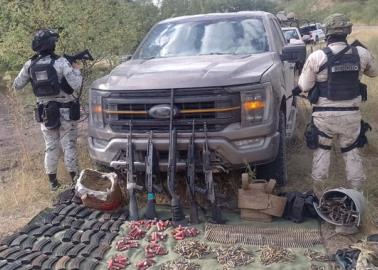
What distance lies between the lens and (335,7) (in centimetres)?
6234

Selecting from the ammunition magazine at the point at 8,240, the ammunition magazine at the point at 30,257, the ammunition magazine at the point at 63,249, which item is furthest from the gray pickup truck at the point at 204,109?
the ammunition magazine at the point at 30,257

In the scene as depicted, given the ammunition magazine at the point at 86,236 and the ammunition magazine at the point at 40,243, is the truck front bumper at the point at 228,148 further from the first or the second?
the ammunition magazine at the point at 40,243

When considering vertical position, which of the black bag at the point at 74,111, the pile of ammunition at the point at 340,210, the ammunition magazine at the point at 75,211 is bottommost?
the ammunition magazine at the point at 75,211

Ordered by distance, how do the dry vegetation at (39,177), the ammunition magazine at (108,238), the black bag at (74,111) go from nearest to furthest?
1. the ammunition magazine at (108,238)
2. the dry vegetation at (39,177)
3. the black bag at (74,111)

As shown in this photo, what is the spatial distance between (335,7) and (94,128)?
62.1m

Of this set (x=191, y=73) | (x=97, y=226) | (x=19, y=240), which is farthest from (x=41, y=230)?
(x=191, y=73)

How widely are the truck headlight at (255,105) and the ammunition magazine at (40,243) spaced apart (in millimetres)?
2042

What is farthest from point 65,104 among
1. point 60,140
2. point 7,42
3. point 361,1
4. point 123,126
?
point 361,1

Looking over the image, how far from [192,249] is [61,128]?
98.4 inches

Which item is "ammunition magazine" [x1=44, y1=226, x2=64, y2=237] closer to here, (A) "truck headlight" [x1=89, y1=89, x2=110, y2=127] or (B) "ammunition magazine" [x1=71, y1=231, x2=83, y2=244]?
(B) "ammunition magazine" [x1=71, y1=231, x2=83, y2=244]

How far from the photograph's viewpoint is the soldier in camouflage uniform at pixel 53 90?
561 cm

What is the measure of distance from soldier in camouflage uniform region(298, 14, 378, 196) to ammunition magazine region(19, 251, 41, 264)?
274 centimetres

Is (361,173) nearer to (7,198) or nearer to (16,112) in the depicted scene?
(7,198)

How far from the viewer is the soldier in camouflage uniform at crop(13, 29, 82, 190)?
5605 mm
